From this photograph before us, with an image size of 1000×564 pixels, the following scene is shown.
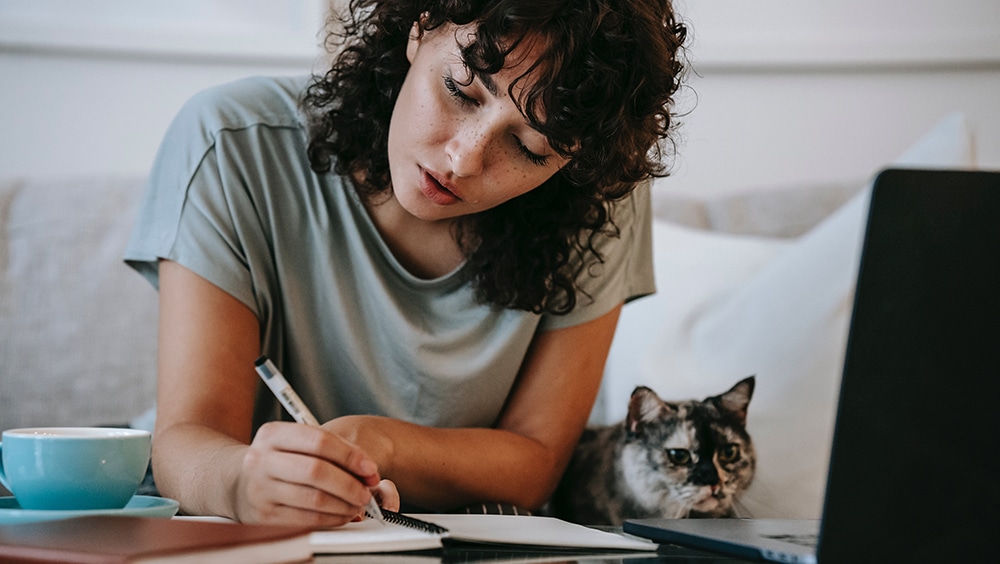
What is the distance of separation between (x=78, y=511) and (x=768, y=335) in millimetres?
1039

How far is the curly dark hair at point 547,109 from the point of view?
2.89 feet

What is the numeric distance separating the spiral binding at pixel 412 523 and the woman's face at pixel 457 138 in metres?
0.35

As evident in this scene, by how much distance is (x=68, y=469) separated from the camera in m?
0.62

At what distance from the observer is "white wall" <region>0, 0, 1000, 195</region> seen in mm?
1774

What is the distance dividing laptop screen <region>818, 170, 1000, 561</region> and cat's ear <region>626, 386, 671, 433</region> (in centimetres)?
63

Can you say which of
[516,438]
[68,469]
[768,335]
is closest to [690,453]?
[516,438]

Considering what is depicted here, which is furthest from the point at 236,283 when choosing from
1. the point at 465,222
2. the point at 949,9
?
the point at 949,9

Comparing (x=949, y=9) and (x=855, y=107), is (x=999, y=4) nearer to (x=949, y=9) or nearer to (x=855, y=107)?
(x=949, y=9)

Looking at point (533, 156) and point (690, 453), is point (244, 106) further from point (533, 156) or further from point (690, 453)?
point (690, 453)

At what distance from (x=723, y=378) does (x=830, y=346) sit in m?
0.17

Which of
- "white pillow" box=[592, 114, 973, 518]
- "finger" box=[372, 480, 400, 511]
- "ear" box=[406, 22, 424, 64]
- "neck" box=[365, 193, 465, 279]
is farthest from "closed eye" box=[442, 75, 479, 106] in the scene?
"white pillow" box=[592, 114, 973, 518]

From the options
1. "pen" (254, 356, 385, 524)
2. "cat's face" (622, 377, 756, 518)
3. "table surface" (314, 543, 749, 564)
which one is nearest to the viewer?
"table surface" (314, 543, 749, 564)

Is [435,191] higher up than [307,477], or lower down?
higher up

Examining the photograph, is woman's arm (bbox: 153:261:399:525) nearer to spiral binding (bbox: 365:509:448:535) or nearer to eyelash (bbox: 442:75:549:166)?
spiral binding (bbox: 365:509:448:535)
